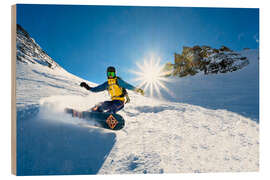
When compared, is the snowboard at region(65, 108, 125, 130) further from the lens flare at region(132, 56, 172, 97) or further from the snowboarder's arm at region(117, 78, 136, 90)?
the lens flare at region(132, 56, 172, 97)

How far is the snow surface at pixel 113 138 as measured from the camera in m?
2.13

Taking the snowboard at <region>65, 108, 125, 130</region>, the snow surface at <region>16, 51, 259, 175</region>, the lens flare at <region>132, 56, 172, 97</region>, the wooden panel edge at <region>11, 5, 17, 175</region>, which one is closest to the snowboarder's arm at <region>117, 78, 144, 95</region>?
the lens flare at <region>132, 56, 172, 97</region>

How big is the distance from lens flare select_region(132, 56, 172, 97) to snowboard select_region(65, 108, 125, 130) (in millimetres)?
812

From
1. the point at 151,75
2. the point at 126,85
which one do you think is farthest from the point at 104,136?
the point at 151,75

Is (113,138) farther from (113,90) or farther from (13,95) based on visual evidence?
(13,95)

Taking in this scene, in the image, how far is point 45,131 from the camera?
86.8 inches

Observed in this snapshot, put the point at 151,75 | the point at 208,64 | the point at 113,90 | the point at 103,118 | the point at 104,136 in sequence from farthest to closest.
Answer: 1. the point at 208,64
2. the point at 151,75
3. the point at 113,90
4. the point at 103,118
5. the point at 104,136

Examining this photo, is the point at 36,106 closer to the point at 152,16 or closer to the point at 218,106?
the point at 152,16

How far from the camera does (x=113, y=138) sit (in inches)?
92.8

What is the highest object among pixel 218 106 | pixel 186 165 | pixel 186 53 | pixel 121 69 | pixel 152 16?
pixel 152 16

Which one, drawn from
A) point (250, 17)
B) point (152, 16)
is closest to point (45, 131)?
point (152, 16)

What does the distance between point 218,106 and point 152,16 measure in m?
2.31

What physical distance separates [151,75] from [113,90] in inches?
35.3

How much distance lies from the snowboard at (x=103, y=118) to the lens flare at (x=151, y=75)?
0.81 m
